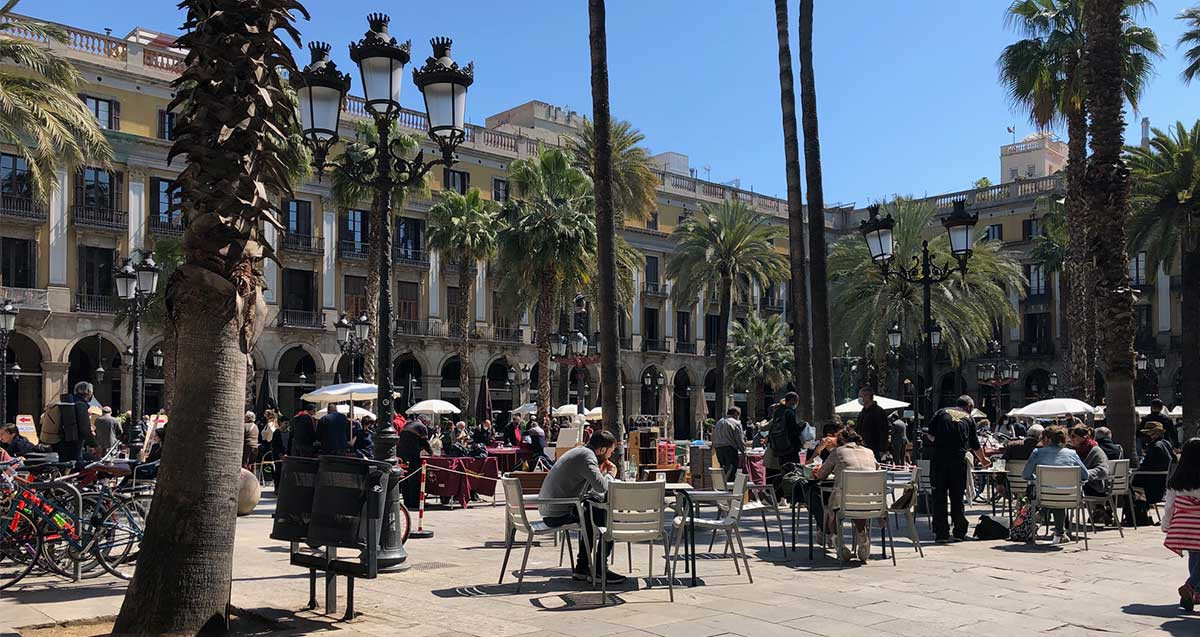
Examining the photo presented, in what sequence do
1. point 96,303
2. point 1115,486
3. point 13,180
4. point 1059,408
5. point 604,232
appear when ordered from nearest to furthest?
point 1115,486, point 604,232, point 1059,408, point 13,180, point 96,303

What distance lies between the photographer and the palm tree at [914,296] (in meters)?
38.3

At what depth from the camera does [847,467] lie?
33.9 ft

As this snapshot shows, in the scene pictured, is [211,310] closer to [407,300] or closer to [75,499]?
[75,499]

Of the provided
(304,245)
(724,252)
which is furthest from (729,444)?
(304,245)

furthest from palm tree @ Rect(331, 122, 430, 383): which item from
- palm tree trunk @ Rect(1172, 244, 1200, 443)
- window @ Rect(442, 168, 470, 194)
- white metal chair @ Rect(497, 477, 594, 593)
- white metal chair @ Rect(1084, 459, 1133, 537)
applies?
palm tree trunk @ Rect(1172, 244, 1200, 443)

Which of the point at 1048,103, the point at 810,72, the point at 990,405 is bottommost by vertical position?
the point at 990,405

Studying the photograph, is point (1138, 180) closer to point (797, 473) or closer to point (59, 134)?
point (797, 473)

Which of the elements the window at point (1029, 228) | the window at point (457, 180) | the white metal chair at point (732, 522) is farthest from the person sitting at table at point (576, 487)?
the window at point (1029, 228)

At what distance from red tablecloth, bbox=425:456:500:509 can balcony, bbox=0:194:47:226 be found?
2379 cm

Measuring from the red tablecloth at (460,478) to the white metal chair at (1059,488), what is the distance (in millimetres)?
8203

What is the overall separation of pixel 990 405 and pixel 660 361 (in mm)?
18727

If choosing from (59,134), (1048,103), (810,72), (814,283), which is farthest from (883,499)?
(1048,103)

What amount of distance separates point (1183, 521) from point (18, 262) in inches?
1412

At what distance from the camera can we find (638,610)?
300 inches
